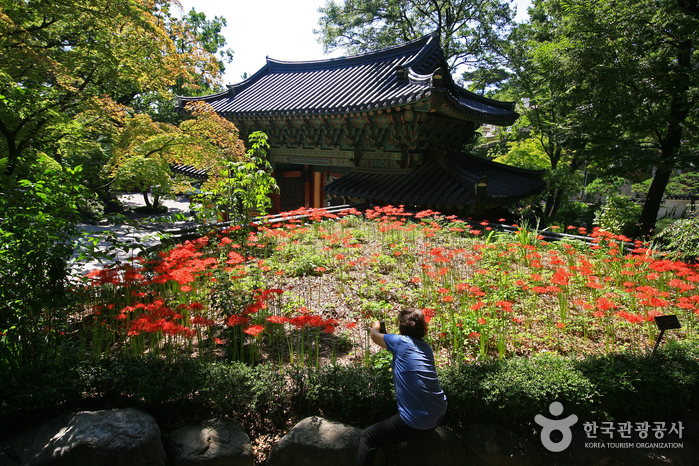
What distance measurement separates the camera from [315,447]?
3.03 meters

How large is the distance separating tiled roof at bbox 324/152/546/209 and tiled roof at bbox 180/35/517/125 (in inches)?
52.3

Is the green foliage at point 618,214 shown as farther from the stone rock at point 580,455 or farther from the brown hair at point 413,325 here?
the brown hair at point 413,325

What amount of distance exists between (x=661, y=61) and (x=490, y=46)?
14.1 meters

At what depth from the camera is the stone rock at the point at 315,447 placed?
3018 mm

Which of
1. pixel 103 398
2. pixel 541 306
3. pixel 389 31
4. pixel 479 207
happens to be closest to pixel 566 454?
pixel 541 306

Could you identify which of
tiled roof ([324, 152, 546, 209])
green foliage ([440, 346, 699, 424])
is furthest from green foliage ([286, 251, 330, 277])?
tiled roof ([324, 152, 546, 209])

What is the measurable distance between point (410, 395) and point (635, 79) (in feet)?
34.4

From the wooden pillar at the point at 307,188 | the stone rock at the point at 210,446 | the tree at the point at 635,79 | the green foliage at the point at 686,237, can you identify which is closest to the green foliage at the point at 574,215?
the tree at the point at 635,79

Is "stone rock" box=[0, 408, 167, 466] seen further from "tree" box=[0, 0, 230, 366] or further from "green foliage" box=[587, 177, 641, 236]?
"green foliage" box=[587, 177, 641, 236]

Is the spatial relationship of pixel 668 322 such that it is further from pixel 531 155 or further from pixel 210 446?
pixel 531 155

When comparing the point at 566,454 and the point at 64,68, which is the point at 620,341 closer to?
the point at 566,454

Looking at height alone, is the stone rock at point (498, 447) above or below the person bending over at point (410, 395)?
below

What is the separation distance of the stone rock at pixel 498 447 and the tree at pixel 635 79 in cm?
896

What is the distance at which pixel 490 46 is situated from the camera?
21.3m
